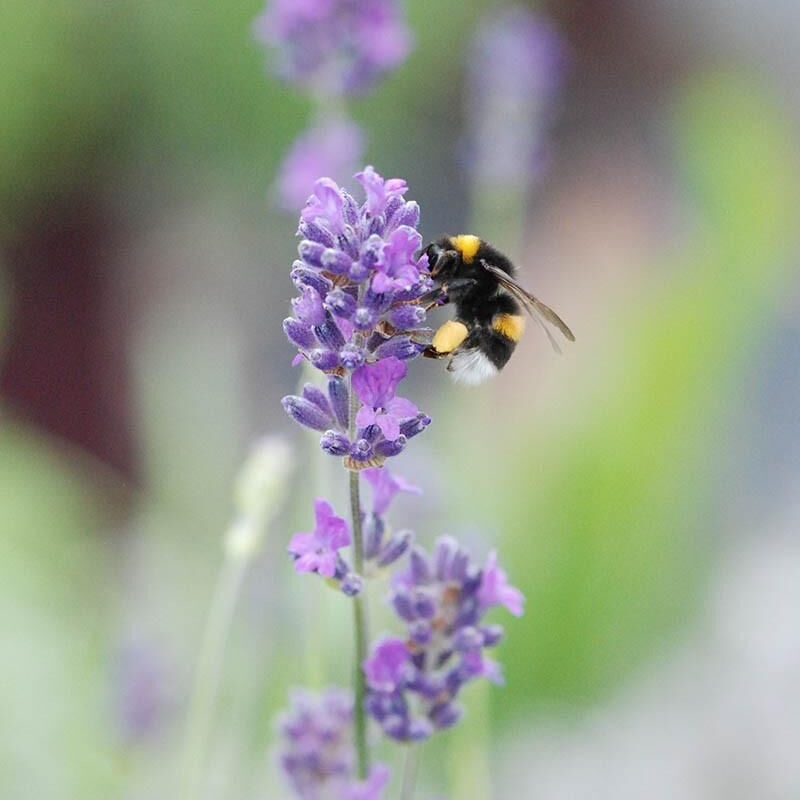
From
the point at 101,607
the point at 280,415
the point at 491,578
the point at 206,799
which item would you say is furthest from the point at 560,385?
the point at 491,578

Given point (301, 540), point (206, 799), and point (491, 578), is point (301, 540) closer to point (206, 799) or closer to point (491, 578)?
point (491, 578)

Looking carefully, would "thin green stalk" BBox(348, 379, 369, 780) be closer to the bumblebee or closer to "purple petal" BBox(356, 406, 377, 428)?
"purple petal" BBox(356, 406, 377, 428)

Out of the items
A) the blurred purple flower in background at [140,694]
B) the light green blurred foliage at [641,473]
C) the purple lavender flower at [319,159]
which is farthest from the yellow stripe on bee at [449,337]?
the light green blurred foliage at [641,473]

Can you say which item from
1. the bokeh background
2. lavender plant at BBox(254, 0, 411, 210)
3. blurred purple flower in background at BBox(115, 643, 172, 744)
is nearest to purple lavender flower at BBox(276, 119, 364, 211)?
lavender plant at BBox(254, 0, 411, 210)

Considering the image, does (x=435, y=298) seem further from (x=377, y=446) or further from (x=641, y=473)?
(x=641, y=473)

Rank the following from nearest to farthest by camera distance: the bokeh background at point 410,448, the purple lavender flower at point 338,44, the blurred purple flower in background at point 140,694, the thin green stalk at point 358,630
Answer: the thin green stalk at point 358,630 < the purple lavender flower at point 338,44 < the blurred purple flower in background at point 140,694 < the bokeh background at point 410,448

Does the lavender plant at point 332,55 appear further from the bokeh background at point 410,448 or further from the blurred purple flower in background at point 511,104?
the blurred purple flower in background at point 511,104
